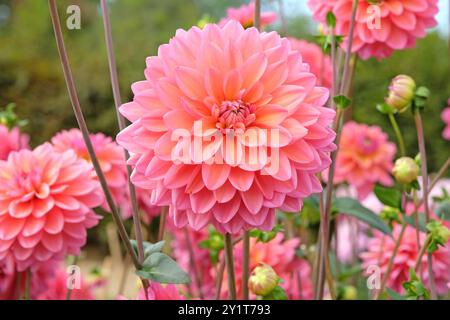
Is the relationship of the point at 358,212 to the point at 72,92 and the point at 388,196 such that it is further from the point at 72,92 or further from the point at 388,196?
the point at 72,92

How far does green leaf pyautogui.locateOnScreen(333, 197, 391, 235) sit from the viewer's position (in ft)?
2.22

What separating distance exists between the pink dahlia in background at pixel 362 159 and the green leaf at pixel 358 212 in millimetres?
394

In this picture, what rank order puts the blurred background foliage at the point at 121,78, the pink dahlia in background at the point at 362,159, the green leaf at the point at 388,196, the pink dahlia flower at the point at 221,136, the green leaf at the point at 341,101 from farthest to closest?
1. the blurred background foliage at the point at 121,78
2. the pink dahlia in background at the point at 362,159
3. the green leaf at the point at 388,196
4. the green leaf at the point at 341,101
5. the pink dahlia flower at the point at 221,136

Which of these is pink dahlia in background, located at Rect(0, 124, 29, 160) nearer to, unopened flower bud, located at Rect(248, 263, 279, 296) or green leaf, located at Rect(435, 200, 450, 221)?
unopened flower bud, located at Rect(248, 263, 279, 296)

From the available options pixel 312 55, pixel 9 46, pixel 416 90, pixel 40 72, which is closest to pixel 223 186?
pixel 416 90

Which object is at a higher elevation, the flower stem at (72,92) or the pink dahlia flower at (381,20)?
the pink dahlia flower at (381,20)

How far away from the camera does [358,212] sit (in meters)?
0.68

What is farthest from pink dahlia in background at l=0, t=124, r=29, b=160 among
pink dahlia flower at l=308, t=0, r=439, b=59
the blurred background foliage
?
the blurred background foliage

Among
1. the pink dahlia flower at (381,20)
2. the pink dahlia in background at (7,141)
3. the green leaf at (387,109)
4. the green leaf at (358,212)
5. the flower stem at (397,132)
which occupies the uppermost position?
the pink dahlia flower at (381,20)

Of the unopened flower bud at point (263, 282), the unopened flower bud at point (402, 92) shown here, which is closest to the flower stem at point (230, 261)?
the unopened flower bud at point (263, 282)

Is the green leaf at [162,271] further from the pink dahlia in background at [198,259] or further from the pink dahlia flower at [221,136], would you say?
the pink dahlia in background at [198,259]

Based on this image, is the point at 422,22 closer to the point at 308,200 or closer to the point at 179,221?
the point at 308,200

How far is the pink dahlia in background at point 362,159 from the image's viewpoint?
3.60 feet

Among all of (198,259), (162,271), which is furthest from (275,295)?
(198,259)
